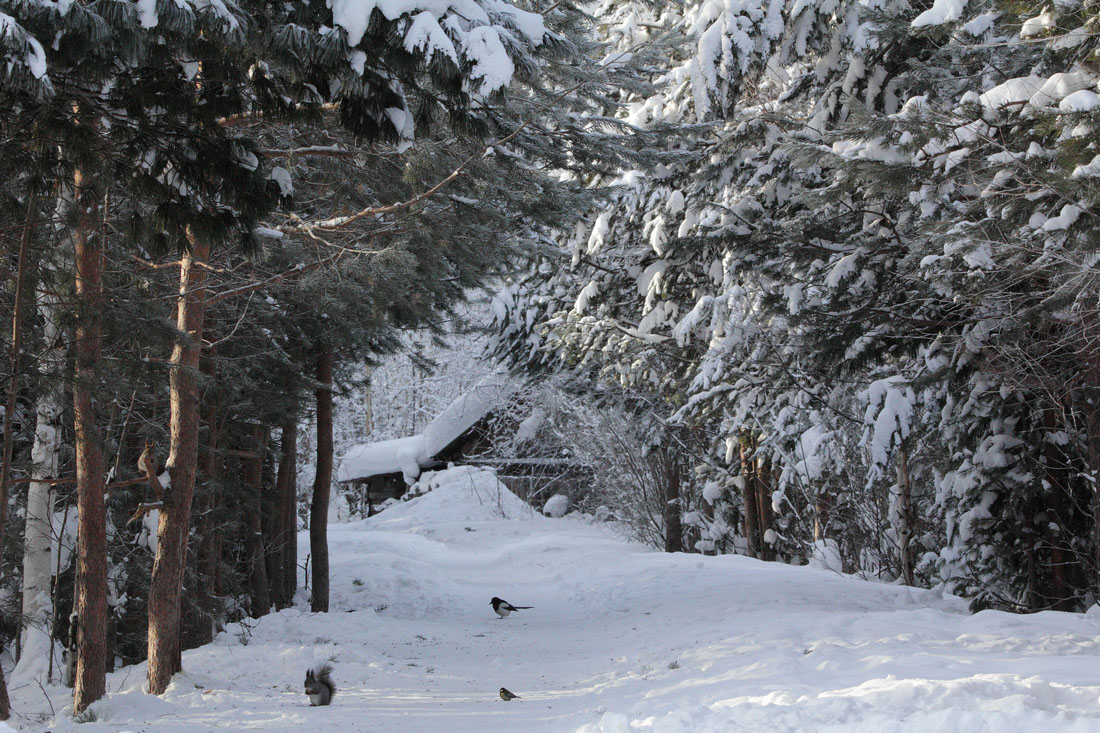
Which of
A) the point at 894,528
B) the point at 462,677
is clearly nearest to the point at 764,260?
the point at 462,677

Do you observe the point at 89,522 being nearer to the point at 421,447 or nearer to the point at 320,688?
the point at 320,688

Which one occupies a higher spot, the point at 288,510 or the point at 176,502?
the point at 176,502

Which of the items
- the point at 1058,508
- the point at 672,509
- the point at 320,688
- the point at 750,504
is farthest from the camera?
the point at 672,509

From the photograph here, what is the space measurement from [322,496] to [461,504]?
1395cm

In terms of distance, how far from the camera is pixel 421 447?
101 ft

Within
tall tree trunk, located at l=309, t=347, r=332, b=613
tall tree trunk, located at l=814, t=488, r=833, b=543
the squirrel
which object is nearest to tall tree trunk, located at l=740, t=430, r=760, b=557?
tall tree trunk, located at l=814, t=488, r=833, b=543

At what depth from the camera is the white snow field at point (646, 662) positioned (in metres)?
4.99

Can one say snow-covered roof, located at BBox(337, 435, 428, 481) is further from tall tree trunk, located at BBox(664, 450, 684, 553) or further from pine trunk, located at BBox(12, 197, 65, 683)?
pine trunk, located at BBox(12, 197, 65, 683)

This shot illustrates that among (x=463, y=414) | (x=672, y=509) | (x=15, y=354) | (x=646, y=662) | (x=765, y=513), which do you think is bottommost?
(x=646, y=662)

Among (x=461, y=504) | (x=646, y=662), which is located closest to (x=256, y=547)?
(x=646, y=662)

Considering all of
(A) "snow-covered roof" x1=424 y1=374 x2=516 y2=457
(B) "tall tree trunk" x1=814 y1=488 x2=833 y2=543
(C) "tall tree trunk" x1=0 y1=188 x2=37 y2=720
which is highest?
(A) "snow-covered roof" x1=424 y1=374 x2=516 y2=457

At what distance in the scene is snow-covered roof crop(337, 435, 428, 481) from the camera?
30.7m

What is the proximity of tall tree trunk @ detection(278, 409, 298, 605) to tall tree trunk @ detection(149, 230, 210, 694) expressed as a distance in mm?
4711

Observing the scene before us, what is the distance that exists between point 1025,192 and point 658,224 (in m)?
6.17
